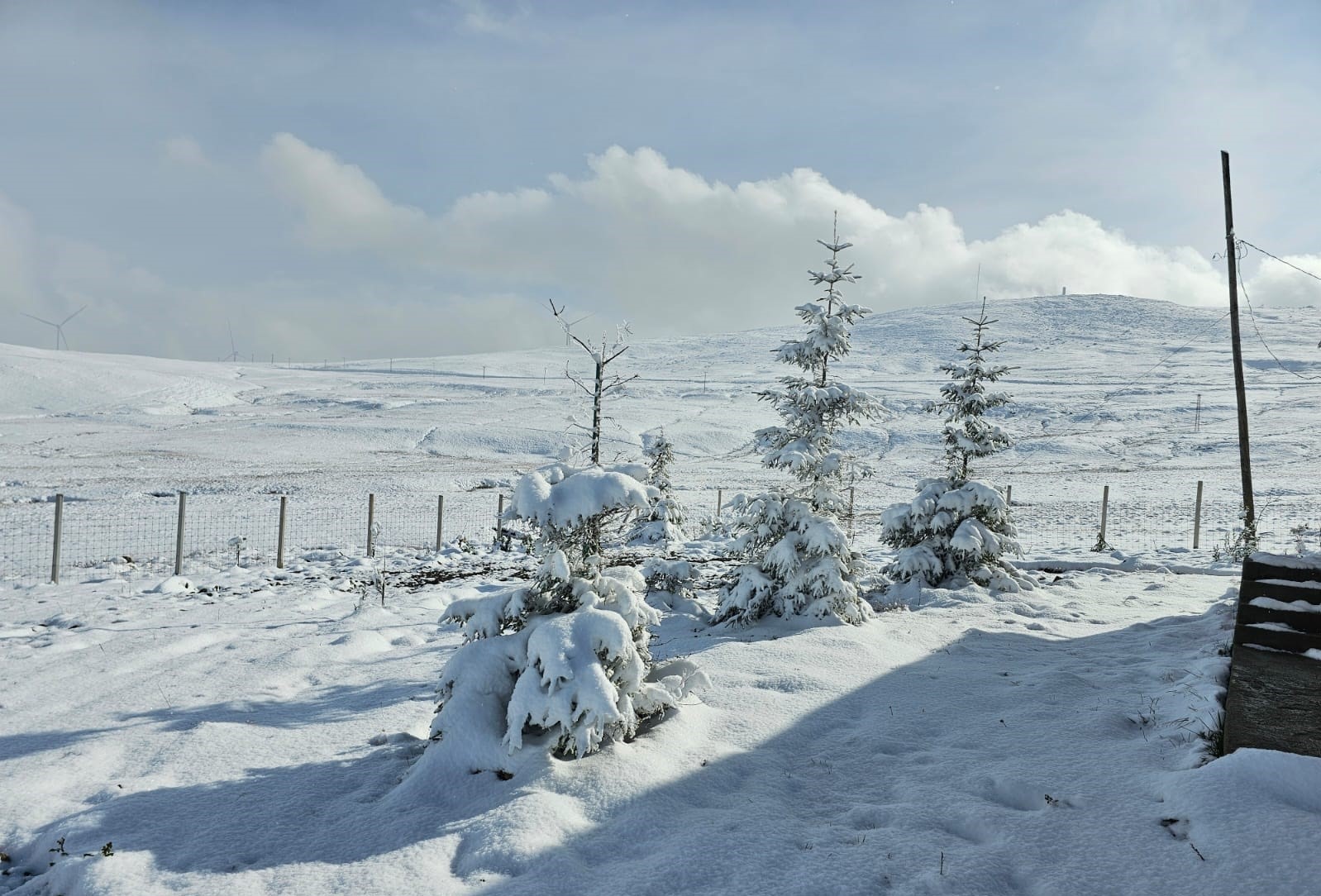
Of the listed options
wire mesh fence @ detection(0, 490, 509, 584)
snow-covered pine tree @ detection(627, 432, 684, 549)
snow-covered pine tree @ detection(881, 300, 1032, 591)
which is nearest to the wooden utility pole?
snow-covered pine tree @ detection(881, 300, 1032, 591)

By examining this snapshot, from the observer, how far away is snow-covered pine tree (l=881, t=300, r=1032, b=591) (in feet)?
39.7

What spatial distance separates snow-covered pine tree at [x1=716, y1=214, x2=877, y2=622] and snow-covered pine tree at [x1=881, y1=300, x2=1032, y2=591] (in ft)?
9.17

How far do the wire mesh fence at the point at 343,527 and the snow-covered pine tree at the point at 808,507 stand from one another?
209 cm

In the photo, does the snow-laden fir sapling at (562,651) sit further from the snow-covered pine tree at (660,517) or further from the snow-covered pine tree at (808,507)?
the snow-covered pine tree at (660,517)

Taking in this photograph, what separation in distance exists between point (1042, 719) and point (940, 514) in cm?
677

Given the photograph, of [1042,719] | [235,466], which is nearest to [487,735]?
[1042,719]

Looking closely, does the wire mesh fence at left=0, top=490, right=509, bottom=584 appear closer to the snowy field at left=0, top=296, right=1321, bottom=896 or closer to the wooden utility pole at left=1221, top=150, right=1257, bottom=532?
the snowy field at left=0, top=296, right=1321, bottom=896

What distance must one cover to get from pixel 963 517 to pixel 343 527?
15454mm

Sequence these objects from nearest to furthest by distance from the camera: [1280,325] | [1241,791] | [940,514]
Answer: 1. [1241,791]
2. [940,514]
3. [1280,325]

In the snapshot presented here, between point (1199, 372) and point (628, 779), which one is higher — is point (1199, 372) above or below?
above

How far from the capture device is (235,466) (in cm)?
3725

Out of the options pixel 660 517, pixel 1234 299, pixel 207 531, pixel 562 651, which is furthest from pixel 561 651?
pixel 207 531

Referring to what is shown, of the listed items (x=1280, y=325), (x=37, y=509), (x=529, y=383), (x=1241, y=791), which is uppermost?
(x=1280, y=325)

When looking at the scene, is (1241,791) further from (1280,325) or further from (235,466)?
(1280,325)
